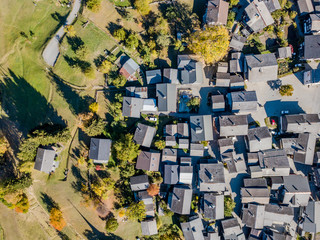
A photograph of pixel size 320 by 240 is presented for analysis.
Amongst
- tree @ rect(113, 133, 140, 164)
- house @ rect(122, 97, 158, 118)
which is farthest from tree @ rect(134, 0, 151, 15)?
tree @ rect(113, 133, 140, 164)

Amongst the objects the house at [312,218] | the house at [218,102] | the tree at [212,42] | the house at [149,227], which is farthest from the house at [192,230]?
the tree at [212,42]

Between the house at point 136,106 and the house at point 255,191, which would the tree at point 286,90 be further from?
the house at point 136,106

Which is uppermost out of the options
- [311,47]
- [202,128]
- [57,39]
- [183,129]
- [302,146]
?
[57,39]

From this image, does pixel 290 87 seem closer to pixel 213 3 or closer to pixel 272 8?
pixel 272 8

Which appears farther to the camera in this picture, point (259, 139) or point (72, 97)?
point (72, 97)

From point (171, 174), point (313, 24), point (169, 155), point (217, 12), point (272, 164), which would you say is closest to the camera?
point (217, 12)

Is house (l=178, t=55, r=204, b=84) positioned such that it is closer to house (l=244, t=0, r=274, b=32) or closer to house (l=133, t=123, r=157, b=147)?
house (l=133, t=123, r=157, b=147)

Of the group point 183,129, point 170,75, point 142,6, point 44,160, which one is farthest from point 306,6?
point 44,160

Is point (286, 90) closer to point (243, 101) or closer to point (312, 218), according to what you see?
point (243, 101)
